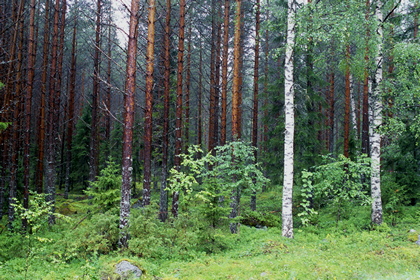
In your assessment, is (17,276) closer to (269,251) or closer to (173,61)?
(269,251)

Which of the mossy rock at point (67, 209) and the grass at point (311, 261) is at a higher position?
the grass at point (311, 261)

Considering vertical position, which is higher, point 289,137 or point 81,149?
point 289,137

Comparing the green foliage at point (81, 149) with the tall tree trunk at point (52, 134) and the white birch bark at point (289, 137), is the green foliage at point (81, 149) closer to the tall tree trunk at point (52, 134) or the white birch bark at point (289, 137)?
the tall tree trunk at point (52, 134)

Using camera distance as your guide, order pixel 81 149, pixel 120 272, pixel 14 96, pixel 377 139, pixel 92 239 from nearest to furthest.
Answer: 1. pixel 120 272
2. pixel 92 239
3. pixel 14 96
4. pixel 377 139
5. pixel 81 149

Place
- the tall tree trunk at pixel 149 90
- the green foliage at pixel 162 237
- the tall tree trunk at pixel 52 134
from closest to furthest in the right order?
the green foliage at pixel 162 237, the tall tree trunk at pixel 149 90, the tall tree trunk at pixel 52 134

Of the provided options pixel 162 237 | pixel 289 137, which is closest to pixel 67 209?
pixel 162 237

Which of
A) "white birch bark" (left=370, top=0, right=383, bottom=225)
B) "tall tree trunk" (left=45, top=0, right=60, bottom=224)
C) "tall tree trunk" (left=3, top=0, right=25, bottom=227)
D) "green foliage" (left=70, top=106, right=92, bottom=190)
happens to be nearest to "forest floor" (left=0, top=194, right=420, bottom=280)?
"white birch bark" (left=370, top=0, right=383, bottom=225)

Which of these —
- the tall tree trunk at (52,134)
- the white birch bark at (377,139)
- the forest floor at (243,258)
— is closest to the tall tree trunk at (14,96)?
the tall tree trunk at (52,134)

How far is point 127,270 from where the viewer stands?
21.7 ft

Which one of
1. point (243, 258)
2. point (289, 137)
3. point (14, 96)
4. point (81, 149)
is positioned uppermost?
point (14, 96)

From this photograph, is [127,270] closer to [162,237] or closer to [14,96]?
[162,237]

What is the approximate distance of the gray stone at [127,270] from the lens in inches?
255

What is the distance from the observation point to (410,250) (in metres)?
8.39

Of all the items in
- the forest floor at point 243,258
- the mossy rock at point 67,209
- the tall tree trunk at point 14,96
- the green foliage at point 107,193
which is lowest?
the mossy rock at point 67,209
